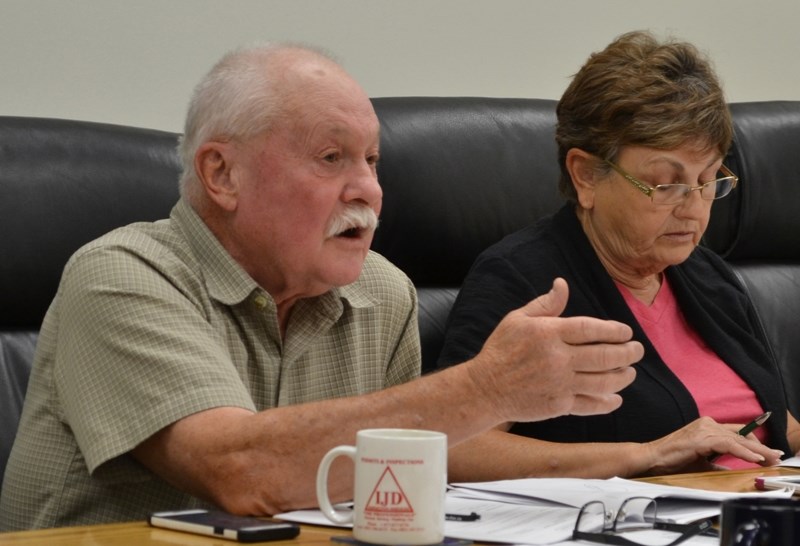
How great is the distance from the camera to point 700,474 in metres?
1.66

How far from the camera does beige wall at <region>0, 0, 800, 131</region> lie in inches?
89.4

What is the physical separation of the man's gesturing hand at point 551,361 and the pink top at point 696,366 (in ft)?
2.82

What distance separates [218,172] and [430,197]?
0.73 metres

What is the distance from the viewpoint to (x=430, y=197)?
225 centimetres

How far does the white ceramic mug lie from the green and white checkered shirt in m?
0.31

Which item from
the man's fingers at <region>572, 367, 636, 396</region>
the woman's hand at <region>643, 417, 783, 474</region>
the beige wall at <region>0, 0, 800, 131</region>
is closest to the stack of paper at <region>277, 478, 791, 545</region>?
the man's fingers at <region>572, 367, 636, 396</region>

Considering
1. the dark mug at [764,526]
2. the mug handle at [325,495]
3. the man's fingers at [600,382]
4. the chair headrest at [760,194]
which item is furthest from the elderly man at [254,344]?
the chair headrest at [760,194]

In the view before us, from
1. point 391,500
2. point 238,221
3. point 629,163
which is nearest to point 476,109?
point 629,163

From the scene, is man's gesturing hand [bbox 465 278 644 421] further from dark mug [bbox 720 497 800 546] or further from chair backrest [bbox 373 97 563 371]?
chair backrest [bbox 373 97 563 371]

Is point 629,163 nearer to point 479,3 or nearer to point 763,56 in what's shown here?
point 479,3

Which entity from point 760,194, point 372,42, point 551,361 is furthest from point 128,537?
point 760,194

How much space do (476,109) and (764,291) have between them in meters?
0.81

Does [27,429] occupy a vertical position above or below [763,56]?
below

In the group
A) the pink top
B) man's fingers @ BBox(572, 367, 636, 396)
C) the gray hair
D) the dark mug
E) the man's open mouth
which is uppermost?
the gray hair
